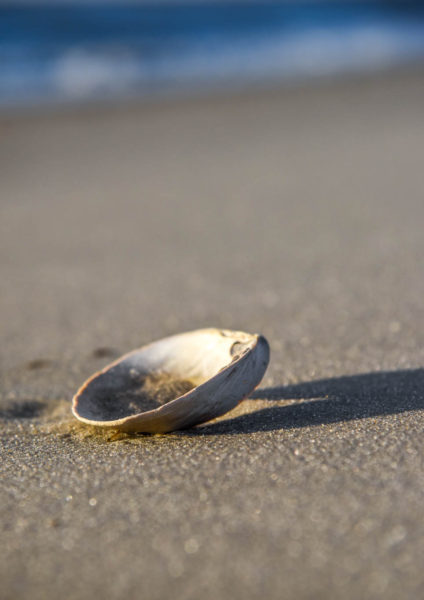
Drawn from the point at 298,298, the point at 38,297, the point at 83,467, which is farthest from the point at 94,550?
the point at 38,297

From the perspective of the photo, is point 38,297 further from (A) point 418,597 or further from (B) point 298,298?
(A) point 418,597

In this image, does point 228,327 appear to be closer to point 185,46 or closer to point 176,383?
point 176,383

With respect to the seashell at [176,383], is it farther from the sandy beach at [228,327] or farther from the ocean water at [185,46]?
the ocean water at [185,46]

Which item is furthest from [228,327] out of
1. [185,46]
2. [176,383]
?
[185,46]

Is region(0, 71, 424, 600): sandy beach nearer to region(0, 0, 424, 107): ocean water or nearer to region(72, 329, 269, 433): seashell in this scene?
region(72, 329, 269, 433): seashell

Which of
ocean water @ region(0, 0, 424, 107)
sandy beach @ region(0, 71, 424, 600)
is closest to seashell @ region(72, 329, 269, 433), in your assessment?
sandy beach @ region(0, 71, 424, 600)
